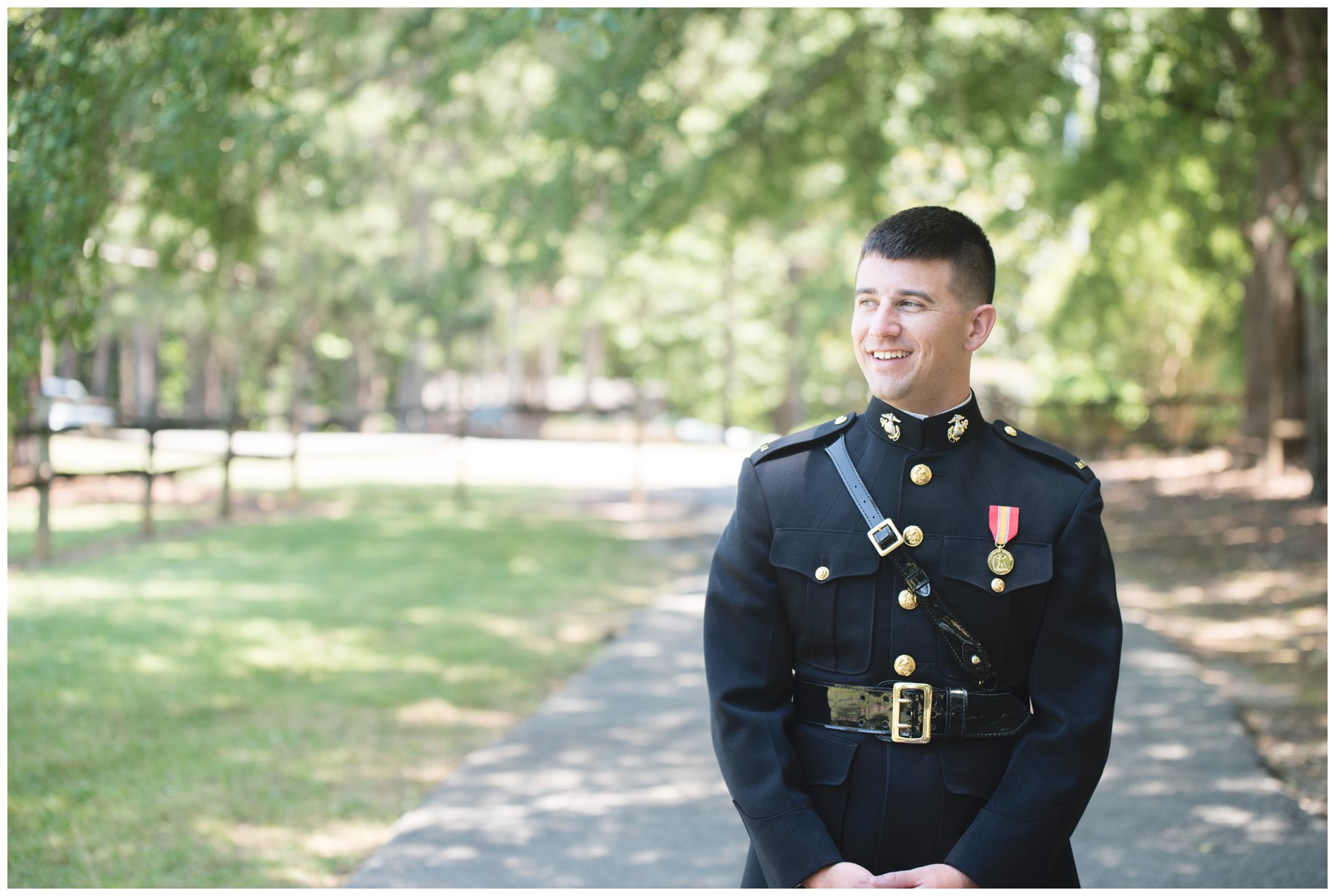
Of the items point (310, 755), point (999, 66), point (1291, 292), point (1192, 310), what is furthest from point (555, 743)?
point (1192, 310)

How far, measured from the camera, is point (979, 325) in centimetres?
251

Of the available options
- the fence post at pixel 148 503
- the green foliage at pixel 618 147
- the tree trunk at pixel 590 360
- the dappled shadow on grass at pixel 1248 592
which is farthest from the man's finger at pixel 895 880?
the tree trunk at pixel 590 360

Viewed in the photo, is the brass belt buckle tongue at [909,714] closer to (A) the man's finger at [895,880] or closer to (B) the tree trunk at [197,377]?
(A) the man's finger at [895,880]

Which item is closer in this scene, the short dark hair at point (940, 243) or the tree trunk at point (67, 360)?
the short dark hair at point (940, 243)

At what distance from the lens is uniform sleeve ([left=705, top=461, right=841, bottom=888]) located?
2379 mm

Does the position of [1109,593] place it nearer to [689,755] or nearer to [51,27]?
[689,755]

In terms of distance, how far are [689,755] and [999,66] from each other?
10492mm

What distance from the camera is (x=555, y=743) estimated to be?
20.5 ft

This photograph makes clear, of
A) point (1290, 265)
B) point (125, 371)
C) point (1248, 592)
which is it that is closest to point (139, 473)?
point (1248, 592)

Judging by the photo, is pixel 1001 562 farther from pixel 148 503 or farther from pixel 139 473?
pixel 148 503

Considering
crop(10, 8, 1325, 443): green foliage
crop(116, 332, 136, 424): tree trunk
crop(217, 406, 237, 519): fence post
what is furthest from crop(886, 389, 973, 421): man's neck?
crop(116, 332, 136, 424): tree trunk

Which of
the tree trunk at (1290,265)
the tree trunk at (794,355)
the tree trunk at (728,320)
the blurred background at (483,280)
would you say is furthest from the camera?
the tree trunk at (728,320)

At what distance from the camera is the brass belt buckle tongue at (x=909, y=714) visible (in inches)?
95.2

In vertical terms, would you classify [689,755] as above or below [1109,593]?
below
